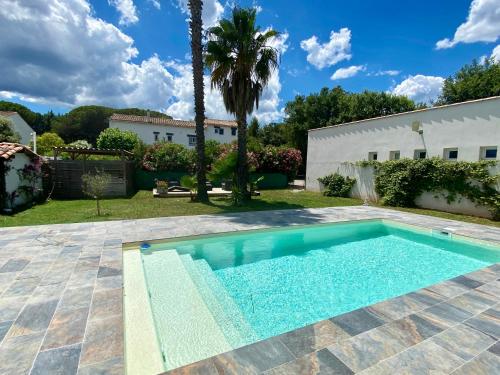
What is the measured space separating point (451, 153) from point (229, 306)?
41.3 ft

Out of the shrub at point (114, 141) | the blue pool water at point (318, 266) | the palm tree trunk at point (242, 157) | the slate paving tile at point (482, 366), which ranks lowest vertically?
the blue pool water at point (318, 266)

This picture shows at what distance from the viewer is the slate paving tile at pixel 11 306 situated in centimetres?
311

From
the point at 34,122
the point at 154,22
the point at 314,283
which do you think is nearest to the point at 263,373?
the point at 314,283

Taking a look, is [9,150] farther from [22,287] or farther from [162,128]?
[162,128]

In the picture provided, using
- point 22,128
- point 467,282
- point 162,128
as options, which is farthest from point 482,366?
point 22,128

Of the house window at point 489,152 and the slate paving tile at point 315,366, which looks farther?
the house window at point 489,152

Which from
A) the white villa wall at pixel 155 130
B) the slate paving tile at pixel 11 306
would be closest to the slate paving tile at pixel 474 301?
the slate paving tile at pixel 11 306

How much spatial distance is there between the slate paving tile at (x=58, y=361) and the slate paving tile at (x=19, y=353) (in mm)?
75

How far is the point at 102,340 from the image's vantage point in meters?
2.68

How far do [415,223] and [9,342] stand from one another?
10.6 meters

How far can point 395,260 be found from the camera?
20.8 ft

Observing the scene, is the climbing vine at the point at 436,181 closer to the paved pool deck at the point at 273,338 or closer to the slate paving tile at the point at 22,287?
the paved pool deck at the point at 273,338

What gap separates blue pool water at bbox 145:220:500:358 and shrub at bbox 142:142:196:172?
1355cm

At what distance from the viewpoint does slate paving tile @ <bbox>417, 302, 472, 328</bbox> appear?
Answer: 3068mm
